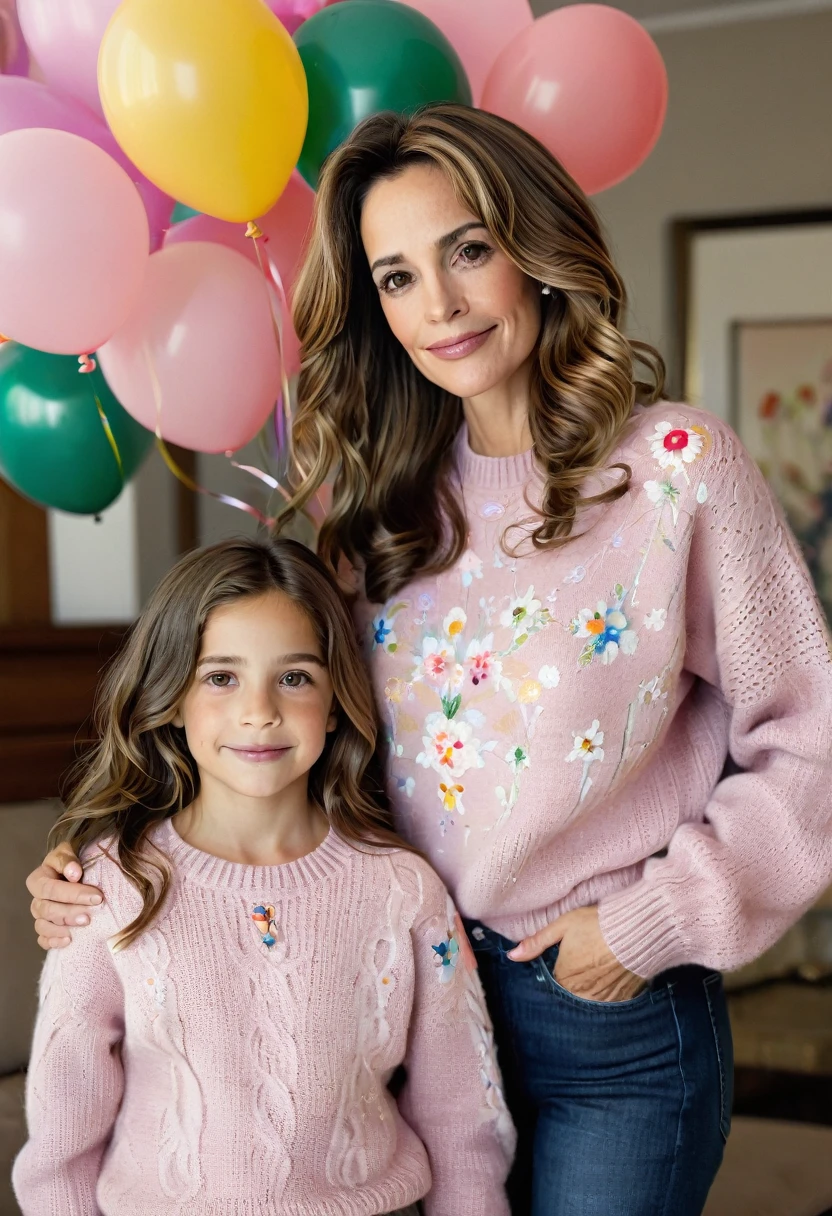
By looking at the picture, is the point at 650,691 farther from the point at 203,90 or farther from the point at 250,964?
the point at 203,90

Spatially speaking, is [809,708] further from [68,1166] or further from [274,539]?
[68,1166]

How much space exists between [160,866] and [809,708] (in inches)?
29.0

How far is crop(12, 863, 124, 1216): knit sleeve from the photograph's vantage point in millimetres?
1403

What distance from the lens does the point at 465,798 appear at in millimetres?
1500

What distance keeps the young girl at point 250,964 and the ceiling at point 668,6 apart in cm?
243

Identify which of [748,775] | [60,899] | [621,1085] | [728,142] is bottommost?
[621,1085]

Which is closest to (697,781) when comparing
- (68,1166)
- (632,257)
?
(68,1166)

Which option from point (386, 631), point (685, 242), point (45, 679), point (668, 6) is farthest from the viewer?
point (685, 242)

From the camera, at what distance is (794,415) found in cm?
356

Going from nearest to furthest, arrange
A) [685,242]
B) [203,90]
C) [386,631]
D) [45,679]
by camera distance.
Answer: [203,90] → [386,631] → [45,679] → [685,242]

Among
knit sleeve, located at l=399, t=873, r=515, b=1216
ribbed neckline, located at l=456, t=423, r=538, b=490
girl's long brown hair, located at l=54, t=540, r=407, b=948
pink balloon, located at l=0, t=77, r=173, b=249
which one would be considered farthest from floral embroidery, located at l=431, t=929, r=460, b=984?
pink balloon, located at l=0, t=77, r=173, b=249

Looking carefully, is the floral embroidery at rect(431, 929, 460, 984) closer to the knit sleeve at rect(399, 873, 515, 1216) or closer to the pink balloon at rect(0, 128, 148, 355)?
the knit sleeve at rect(399, 873, 515, 1216)

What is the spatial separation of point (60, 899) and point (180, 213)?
92 centimetres

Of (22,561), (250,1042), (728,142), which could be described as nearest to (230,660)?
(250,1042)
